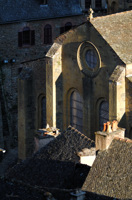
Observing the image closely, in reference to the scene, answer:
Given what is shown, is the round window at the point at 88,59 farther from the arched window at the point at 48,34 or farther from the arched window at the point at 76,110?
the arched window at the point at 48,34

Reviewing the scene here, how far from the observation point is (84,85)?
58.6m

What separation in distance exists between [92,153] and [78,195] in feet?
27.4

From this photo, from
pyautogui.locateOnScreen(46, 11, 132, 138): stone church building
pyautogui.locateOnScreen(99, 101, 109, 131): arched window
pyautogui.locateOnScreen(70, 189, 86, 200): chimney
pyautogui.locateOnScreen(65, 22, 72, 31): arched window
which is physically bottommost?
pyautogui.locateOnScreen(70, 189, 86, 200): chimney

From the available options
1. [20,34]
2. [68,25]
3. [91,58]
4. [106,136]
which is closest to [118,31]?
[91,58]

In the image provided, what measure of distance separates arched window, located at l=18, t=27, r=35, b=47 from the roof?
1.12 metres

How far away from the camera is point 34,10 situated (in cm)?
7375

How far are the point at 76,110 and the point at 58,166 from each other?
1162 cm

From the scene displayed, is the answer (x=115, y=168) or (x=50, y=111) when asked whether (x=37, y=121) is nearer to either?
(x=50, y=111)

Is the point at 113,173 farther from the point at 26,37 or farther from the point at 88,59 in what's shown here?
the point at 26,37

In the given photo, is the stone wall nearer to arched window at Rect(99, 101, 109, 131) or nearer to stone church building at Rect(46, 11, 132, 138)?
stone church building at Rect(46, 11, 132, 138)

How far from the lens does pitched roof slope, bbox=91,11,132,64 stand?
55.6 meters

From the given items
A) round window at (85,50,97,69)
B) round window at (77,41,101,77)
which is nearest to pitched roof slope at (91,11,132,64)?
round window at (77,41,101,77)

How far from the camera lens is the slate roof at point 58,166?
47531mm

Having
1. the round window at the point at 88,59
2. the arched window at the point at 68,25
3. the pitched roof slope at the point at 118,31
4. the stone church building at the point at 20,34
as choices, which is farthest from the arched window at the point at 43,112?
the arched window at the point at 68,25
